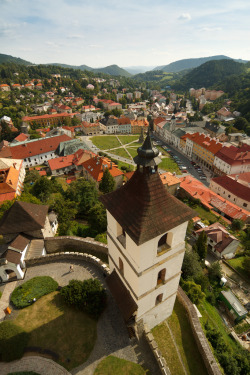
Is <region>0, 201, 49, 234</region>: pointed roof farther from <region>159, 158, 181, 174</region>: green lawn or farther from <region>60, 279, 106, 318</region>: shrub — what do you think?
<region>159, 158, 181, 174</region>: green lawn

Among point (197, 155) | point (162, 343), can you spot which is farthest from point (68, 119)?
point (162, 343)

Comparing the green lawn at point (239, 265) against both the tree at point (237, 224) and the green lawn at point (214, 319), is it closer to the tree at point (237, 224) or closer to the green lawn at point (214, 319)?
the tree at point (237, 224)

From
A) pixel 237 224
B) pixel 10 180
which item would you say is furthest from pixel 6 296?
pixel 237 224

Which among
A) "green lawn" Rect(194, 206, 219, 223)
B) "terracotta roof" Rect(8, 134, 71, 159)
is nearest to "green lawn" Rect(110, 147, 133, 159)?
"terracotta roof" Rect(8, 134, 71, 159)

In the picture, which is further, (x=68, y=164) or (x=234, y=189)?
(x=68, y=164)

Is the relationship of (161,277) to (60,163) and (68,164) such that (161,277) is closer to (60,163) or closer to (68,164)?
(68,164)

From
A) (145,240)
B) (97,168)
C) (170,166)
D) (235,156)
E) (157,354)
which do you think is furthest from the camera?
(170,166)

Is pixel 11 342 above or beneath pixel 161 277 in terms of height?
beneath
